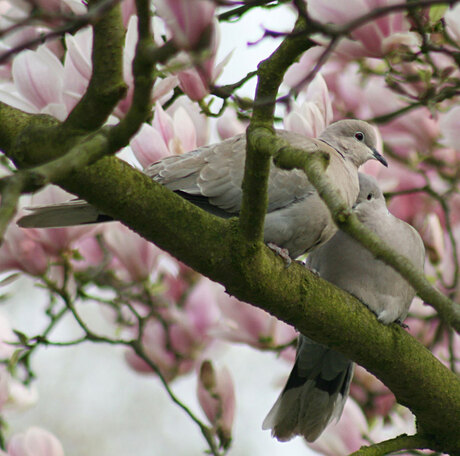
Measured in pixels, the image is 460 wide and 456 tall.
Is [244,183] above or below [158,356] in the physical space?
below

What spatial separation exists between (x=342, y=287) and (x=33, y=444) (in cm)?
89

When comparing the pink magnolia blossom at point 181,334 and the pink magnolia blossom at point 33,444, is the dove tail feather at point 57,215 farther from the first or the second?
the pink magnolia blossom at point 181,334

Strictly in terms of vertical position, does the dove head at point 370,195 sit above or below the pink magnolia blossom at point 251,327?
above

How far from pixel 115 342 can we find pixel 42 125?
2.94ft

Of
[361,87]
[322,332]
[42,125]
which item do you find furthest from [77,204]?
[361,87]

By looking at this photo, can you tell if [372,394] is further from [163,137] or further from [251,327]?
[163,137]

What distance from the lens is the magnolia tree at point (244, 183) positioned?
1037 millimetres

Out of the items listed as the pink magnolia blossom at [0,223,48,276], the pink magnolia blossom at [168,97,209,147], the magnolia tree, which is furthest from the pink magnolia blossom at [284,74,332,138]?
the pink magnolia blossom at [0,223,48,276]

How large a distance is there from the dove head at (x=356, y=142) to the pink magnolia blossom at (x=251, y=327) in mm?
532

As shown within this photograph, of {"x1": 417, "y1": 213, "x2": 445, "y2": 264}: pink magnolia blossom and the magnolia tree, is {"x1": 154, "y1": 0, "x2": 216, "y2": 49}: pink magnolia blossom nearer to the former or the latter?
the magnolia tree

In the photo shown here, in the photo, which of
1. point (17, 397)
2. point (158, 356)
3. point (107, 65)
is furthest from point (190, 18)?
point (158, 356)

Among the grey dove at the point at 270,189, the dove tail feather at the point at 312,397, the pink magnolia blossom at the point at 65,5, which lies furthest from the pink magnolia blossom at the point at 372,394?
the pink magnolia blossom at the point at 65,5

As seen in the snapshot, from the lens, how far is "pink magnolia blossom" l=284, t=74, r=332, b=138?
1.98 metres

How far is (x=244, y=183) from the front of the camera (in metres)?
1.35
